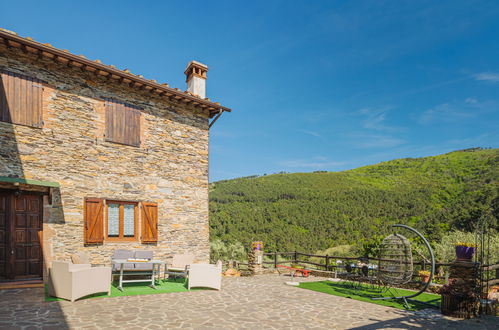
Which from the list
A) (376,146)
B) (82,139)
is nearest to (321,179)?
(376,146)

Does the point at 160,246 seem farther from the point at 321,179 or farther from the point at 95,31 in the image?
the point at 321,179

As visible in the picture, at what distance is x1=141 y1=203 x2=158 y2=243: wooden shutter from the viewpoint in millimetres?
9648

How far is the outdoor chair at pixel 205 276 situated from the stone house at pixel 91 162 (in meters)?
2.20

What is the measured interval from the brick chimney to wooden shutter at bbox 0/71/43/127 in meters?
5.09

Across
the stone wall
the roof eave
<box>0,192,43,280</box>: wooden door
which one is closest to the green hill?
the stone wall

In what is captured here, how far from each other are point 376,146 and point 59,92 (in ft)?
95.8

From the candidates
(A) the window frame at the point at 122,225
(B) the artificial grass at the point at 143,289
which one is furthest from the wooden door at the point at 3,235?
(A) the window frame at the point at 122,225

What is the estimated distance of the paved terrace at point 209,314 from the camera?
517 centimetres

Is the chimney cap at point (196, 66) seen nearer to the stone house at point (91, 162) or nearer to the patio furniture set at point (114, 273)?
the stone house at point (91, 162)

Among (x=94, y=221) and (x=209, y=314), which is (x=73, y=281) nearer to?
(x=94, y=221)

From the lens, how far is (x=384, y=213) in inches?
1059

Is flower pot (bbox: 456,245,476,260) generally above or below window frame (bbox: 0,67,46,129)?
below

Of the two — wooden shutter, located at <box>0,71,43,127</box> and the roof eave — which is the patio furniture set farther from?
the roof eave

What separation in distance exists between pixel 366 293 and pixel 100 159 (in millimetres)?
8494
